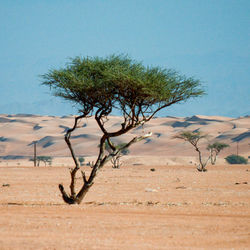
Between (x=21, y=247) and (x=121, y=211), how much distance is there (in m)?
6.18

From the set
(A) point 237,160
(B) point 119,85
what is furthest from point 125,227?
(A) point 237,160

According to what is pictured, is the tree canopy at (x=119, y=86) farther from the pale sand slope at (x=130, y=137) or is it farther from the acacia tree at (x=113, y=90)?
the pale sand slope at (x=130, y=137)

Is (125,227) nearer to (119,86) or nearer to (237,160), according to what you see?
(119,86)

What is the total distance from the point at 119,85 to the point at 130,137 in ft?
389

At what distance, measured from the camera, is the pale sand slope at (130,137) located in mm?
112625

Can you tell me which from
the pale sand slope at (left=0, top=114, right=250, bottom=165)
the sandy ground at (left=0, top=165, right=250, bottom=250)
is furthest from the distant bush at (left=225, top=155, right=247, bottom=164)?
the sandy ground at (left=0, top=165, right=250, bottom=250)

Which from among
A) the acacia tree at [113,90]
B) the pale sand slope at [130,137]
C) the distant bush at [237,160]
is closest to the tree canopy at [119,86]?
the acacia tree at [113,90]

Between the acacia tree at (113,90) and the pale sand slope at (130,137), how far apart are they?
77.0 meters

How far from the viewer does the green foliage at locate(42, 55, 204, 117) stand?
686 inches

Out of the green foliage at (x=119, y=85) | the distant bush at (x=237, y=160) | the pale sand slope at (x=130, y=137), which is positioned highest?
the pale sand slope at (x=130, y=137)

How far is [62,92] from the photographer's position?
743 inches

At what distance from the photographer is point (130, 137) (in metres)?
136

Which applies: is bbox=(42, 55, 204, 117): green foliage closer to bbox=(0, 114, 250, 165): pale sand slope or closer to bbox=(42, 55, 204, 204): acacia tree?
bbox=(42, 55, 204, 204): acacia tree

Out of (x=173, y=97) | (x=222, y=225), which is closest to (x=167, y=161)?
(x=173, y=97)
